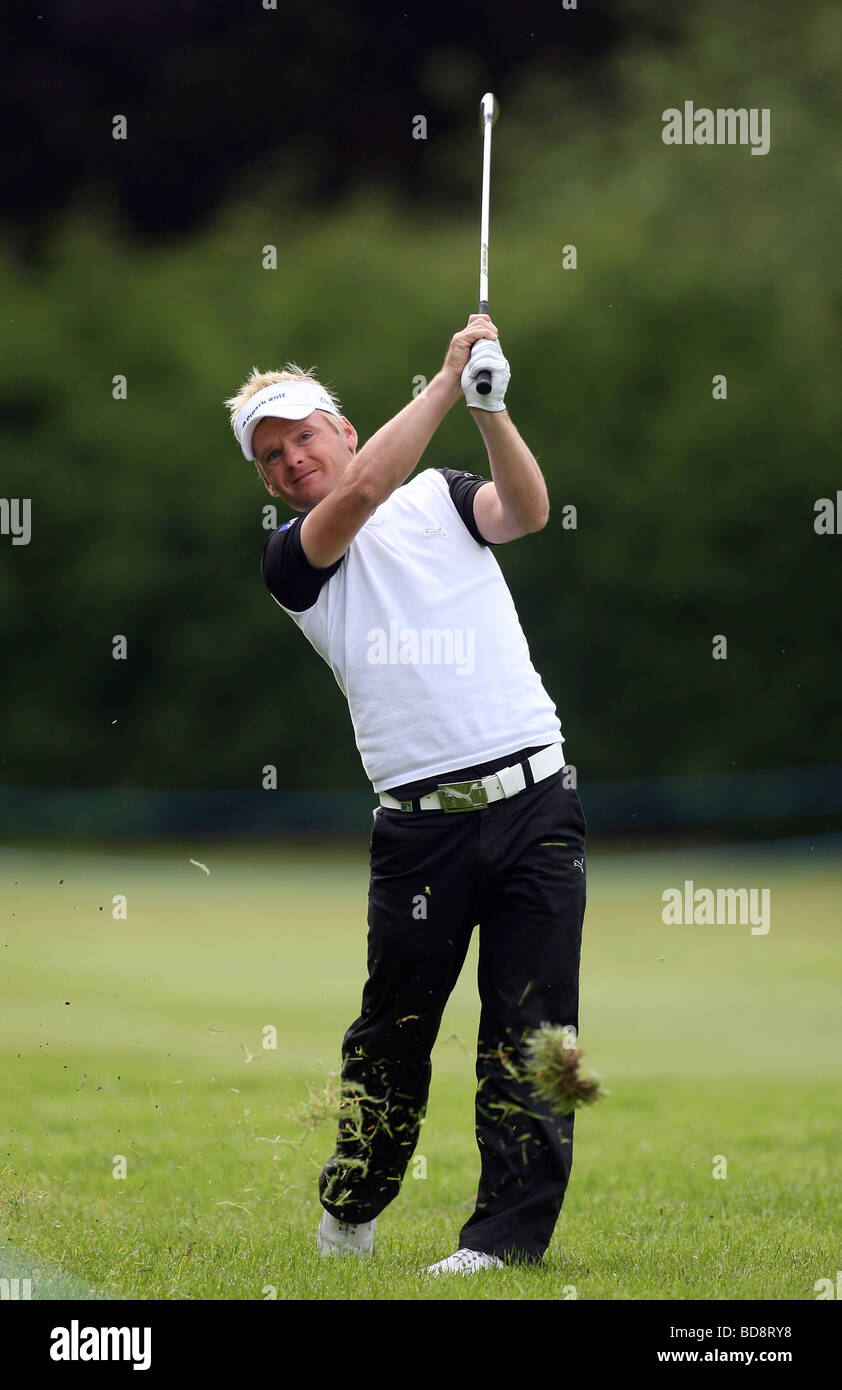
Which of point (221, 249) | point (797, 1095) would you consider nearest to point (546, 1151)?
point (797, 1095)

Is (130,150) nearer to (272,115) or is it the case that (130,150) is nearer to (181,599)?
(272,115)

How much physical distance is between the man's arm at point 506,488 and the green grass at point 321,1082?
47.1 inches

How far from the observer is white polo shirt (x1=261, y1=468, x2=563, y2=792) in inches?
146

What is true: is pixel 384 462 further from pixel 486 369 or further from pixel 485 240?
pixel 485 240

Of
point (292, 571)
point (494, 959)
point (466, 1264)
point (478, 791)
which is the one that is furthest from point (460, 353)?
point (466, 1264)

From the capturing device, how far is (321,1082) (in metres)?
6.78

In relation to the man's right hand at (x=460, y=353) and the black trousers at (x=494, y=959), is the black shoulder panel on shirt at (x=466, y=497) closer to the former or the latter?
the man's right hand at (x=460, y=353)

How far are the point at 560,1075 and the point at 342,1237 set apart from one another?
89cm

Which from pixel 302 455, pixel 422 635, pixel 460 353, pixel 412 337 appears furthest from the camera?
pixel 412 337

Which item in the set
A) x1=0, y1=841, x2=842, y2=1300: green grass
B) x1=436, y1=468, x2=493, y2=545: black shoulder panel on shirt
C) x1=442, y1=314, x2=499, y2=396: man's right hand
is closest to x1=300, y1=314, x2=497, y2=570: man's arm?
x1=442, y1=314, x2=499, y2=396: man's right hand

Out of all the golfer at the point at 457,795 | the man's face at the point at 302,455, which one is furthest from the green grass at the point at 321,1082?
the man's face at the point at 302,455

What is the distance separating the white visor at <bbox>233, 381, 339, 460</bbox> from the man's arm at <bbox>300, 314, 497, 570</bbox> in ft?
1.19

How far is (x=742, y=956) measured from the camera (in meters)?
10.4
